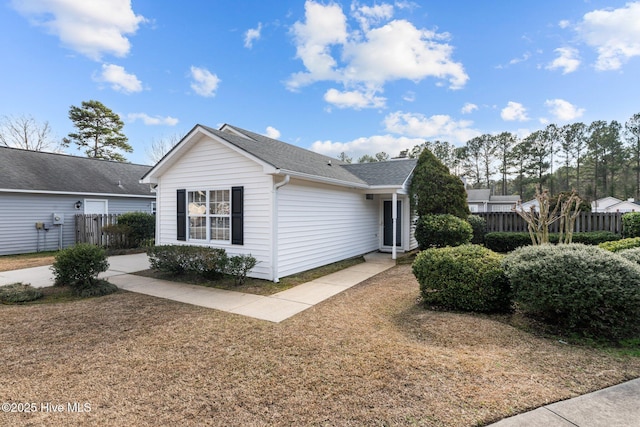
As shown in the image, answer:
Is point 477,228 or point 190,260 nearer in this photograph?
point 190,260

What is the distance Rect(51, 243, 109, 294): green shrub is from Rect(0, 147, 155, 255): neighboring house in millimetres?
8598

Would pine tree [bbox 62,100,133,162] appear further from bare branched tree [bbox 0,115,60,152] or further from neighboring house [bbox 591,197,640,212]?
neighboring house [bbox 591,197,640,212]

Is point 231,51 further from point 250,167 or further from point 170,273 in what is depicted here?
point 170,273

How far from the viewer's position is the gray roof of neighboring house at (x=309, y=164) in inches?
312

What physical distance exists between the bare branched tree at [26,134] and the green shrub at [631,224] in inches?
1580

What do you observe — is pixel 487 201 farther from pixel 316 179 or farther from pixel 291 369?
pixel 291 369

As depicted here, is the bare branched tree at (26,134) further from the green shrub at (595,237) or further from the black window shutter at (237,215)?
the green shrub at (595,237)

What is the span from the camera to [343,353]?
3693 millimetres

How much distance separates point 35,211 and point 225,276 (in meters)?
11.2

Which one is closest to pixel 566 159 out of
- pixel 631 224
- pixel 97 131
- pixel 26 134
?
pixel 631 224

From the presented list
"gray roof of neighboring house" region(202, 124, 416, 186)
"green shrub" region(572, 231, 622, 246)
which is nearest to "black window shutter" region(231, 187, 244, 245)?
"gray roof of neighboring house" region(202, 124, 416, 186)

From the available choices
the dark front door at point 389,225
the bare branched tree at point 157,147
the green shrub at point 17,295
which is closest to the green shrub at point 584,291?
the dark front door at point 389,225

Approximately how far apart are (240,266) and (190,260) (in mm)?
1579

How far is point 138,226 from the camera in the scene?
44.8 ft
